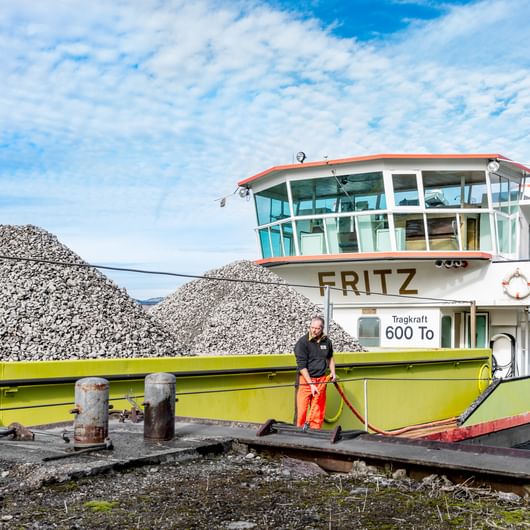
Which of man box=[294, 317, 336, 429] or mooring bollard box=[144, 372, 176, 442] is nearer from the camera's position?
mooring bollard box=[144, 372, 176, 442]

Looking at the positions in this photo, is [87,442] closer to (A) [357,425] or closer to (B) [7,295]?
(B) [7,295]

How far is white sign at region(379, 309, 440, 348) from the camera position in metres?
18.0

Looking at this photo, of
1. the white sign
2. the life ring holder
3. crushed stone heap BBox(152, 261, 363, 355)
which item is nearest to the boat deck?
crushed stone heap BBox(152, 261, 363, 355)

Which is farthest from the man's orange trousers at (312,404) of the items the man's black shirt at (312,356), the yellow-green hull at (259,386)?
the yellow-green hull at (259,386)

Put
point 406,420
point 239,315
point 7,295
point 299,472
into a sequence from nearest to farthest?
1. point 299,472
2. point 7,295
3. point 406,420
4. point 239,315

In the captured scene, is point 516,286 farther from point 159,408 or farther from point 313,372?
point 159,408

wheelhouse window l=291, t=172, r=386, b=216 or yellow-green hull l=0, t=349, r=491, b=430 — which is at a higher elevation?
wheelhouse window l=291, t=172, r=386, b=216

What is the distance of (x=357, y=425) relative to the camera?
11266 millimetres

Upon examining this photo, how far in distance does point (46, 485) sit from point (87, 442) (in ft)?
3.27

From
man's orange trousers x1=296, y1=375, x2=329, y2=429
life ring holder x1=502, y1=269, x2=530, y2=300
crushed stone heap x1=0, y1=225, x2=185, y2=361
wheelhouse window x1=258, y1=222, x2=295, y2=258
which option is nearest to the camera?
man's orange trousers x1=296, y1=375, x2=329, y2=429

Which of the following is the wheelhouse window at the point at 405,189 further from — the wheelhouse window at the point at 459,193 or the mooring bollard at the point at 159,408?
the mooring bollard at the point at 159,408

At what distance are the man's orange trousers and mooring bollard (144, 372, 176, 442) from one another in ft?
10.6

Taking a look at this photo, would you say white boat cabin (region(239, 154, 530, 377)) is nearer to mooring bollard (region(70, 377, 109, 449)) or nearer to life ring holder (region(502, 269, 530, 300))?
life ring holder (region(502, 269, 530, 300))

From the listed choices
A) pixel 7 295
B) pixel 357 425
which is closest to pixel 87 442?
pixel 7 295
